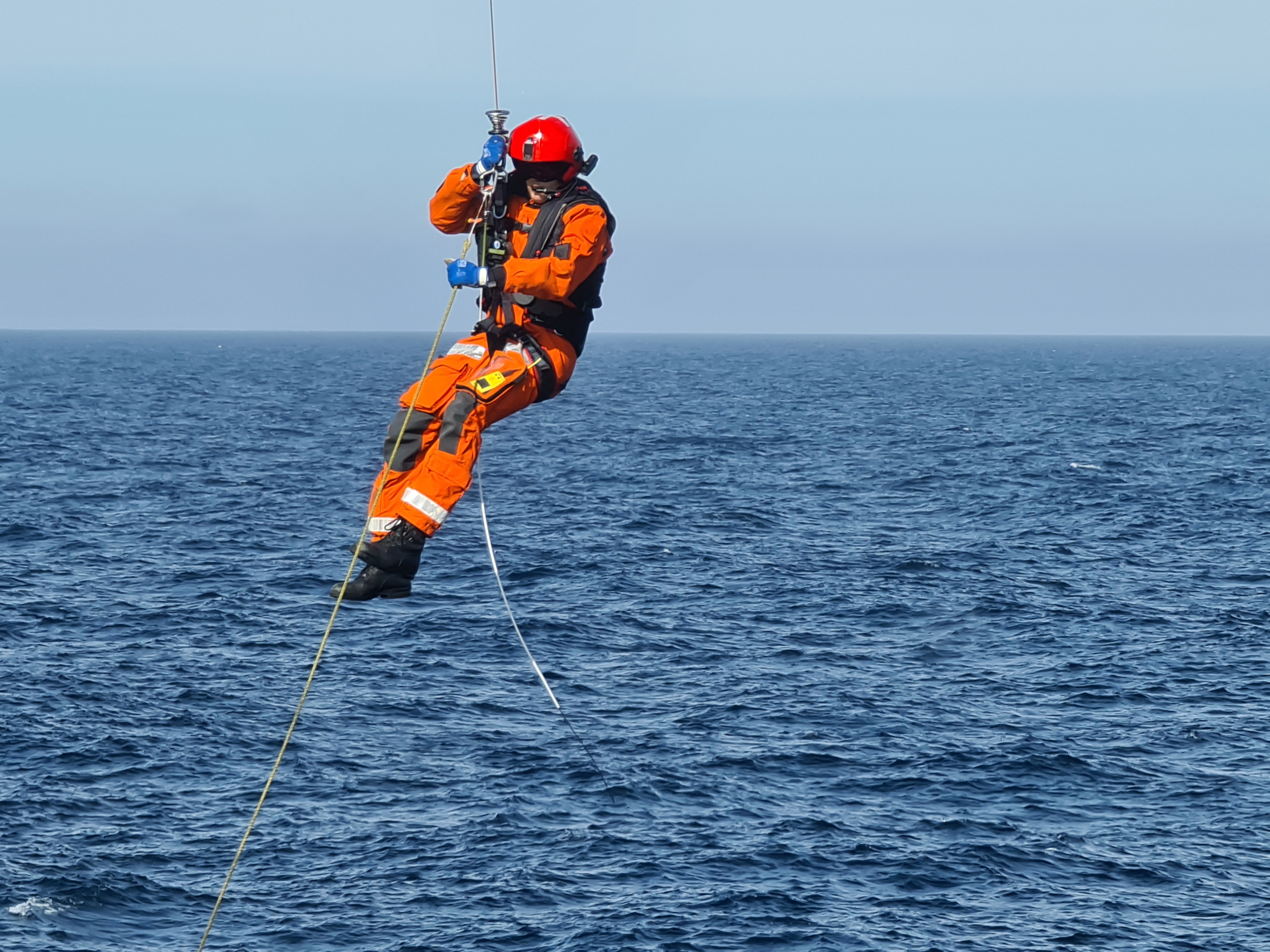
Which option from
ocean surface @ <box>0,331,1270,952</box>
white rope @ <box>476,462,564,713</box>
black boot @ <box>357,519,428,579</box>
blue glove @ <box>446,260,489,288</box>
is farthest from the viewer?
ocean surface @ <box>0,331,1270,952</box>

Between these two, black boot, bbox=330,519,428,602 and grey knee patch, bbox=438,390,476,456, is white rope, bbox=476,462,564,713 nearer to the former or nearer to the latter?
grey knee patch, bbox=438,390,476,456

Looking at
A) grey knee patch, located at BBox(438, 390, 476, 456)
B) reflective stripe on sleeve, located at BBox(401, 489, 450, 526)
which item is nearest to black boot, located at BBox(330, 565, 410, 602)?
reflective stripe on sleeve, located at BBox(401, 489, 450, 526)

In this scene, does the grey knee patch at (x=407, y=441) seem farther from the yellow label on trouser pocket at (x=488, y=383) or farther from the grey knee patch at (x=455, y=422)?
the yellow label on trouser pocket at (x=488, y=383)

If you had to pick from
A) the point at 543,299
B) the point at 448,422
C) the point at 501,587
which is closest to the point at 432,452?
the point at 448,422

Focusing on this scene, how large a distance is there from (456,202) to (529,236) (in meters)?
0.84

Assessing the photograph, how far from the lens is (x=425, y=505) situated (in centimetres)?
1396

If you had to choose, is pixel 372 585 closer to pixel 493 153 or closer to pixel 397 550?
pixel 397 550

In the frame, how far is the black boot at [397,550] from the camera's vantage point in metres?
14.1

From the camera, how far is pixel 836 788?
146 ft

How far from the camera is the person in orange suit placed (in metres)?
13.9

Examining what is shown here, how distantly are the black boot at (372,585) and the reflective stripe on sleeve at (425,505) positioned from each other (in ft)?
2.25

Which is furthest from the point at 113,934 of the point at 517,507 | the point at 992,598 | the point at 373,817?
the point at 517,507

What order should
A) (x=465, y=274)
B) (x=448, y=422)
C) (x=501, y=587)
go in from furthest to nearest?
1. (x=501, y=587)
2. (x=448, y=422)
3. (x=465, y=274)

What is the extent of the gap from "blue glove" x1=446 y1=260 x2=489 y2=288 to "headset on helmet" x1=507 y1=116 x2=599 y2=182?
165 centimetres
